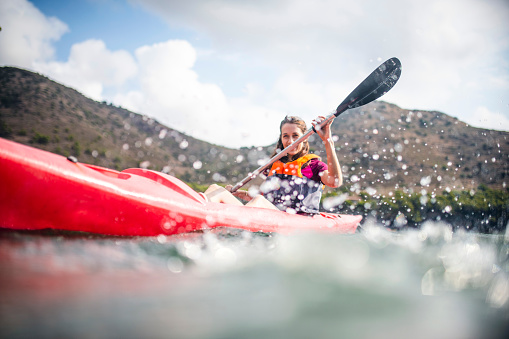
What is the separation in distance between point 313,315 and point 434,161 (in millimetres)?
38312

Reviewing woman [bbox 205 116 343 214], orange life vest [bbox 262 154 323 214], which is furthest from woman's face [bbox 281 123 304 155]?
orange life vest [bbox 262 154 323 214]

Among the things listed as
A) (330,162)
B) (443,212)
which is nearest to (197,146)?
(443,212)

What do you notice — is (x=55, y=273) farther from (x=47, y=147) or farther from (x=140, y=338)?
(x=47, y=147)

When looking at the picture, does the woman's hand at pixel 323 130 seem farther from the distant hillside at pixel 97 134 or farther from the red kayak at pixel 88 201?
the distant hillside at pixel 97 134

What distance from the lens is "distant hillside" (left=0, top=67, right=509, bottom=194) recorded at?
29906mm

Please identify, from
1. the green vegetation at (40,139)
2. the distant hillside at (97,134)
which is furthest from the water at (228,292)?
the green vegetation at (40,139)

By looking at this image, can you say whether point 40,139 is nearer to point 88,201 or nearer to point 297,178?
point 297,178

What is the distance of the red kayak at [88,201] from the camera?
1891 millimetres

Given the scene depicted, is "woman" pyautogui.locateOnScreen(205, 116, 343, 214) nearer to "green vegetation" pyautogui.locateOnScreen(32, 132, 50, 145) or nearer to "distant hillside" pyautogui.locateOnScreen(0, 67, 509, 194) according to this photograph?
"distant hillside" pyautogui.locateOnScreen(0, 67, 509, 194)

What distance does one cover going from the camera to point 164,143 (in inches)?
1529

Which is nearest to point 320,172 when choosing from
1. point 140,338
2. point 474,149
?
point 140,338

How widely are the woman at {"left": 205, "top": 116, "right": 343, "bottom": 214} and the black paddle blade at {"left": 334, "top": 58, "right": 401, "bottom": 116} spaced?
0.91m

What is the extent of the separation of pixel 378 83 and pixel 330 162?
181 centimetres

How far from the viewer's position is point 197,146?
35.1m
